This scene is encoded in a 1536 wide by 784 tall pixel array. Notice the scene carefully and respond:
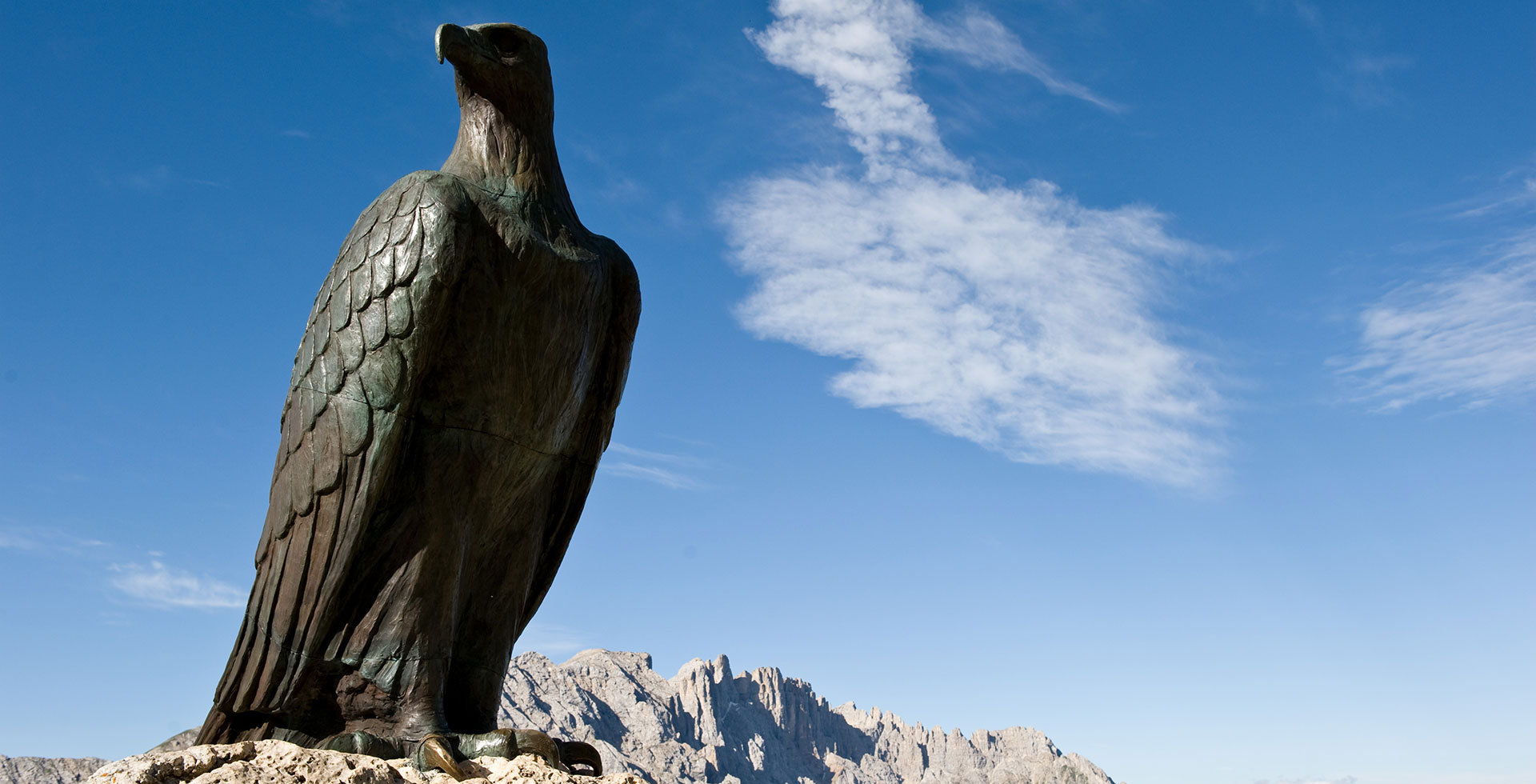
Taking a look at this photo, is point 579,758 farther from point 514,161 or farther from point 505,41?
point 505,41

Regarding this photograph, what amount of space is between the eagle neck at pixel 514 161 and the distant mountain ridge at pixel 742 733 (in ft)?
302

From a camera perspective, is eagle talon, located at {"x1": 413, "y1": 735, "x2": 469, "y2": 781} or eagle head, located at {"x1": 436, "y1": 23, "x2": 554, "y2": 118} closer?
eagle talon, located at {"x1": 413, "y1": 735, "x2": 469, "y2": 781}

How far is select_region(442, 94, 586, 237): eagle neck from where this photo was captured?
5.62 m

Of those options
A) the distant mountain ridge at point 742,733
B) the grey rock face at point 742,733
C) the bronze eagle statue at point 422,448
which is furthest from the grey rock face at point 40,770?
the grey rock face at point 742,733

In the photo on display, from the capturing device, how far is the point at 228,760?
4.56 metres

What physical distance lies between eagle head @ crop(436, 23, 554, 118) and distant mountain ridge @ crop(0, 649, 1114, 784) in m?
92.1

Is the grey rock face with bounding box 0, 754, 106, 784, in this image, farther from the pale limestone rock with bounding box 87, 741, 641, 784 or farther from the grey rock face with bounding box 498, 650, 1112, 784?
the grey rock face with bounding box 498, 650, 1112, 784

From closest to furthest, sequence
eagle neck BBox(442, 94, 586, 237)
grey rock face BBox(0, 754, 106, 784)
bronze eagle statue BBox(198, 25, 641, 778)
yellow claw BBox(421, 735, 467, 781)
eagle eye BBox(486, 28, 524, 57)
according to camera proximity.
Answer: yellow claw BBox(421, 735, 467, 781), bronze eagle statue BBox(198, 25, 641, 778), eagle neck BBox(442, 94, 586, 237), eagle eye BBox(486, 28, 524, 57), grey rock face BBox(0, 754, 106, 784)

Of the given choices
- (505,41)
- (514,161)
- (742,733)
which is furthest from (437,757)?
(742,733)

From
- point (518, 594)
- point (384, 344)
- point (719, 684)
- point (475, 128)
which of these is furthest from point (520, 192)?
point (719, 684)

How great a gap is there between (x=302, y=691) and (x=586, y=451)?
1.76 meters

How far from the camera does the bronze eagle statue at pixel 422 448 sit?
5.13m

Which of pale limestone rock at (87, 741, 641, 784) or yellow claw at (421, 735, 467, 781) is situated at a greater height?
yellow claw at (421, 735, 467, 781)

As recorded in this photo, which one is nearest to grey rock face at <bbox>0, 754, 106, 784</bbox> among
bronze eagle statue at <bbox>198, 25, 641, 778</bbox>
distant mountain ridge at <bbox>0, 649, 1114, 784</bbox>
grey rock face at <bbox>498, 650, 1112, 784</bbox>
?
bronze eagle statue at <bbox>198, 25, 641, 778</bbox>
